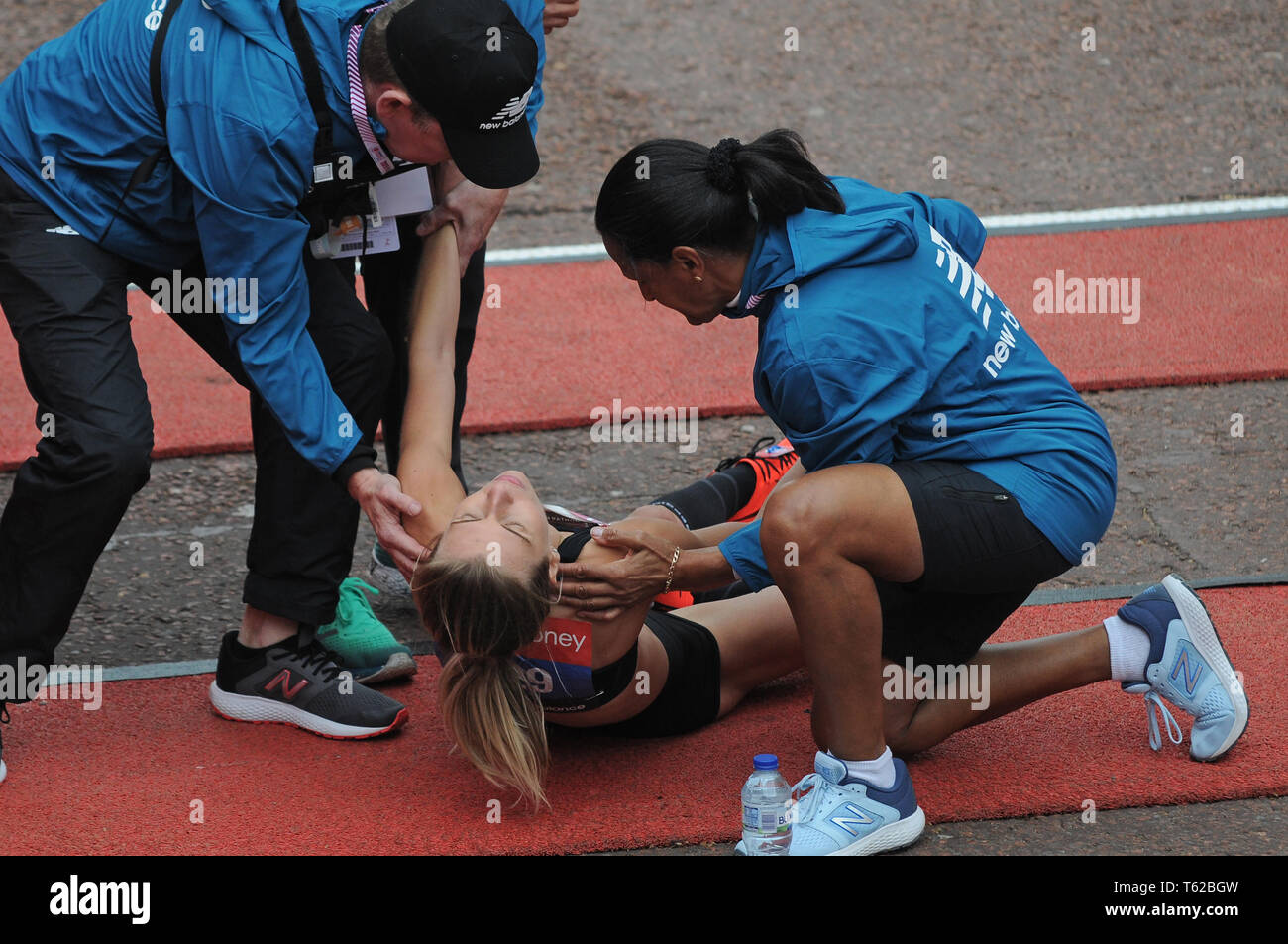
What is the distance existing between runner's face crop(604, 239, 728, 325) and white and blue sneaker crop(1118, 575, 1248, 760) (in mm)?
1171

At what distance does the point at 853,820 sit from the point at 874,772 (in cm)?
11

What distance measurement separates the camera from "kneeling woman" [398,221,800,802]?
301 cm

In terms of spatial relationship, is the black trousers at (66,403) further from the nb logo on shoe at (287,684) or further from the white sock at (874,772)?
the white sock at (874,772)

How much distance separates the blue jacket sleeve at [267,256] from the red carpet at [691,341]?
183 cm

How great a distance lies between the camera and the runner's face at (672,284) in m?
3.09

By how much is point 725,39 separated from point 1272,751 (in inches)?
245

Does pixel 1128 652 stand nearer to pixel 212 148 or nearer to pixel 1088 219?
pixel 212 148

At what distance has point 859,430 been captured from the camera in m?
2.91

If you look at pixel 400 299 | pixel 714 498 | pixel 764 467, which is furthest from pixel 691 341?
pixel 400 299

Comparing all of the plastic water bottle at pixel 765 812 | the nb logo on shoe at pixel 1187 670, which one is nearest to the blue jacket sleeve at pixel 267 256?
the plastic water bottle at pixel 765 812

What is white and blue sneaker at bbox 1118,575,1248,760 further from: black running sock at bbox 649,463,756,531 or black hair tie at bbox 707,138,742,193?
black hair tie at bbox 707,138,742,193

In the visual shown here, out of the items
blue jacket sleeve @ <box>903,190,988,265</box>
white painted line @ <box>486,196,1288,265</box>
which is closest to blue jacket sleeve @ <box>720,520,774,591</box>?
blue jacket sleeve @ <box>903,190,988,265</box>

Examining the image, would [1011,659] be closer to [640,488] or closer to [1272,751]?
[1272,751]

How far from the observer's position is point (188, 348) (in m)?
5.74
